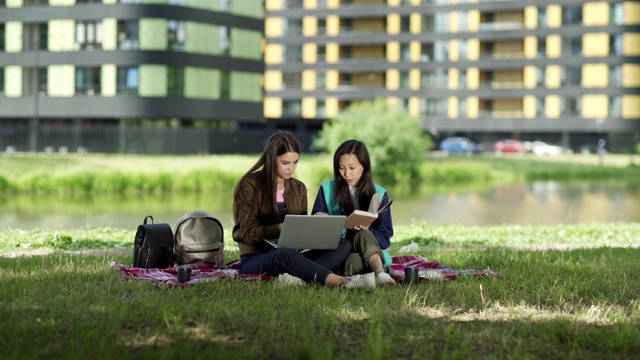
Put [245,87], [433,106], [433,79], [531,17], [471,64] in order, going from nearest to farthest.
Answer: [245,87] → [531,17] → [471,64] → [433,106] → [433,79]

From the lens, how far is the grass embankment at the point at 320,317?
591 centimetres

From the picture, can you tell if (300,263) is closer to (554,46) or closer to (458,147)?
(458,147)

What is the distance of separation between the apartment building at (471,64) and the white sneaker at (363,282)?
2432 inches

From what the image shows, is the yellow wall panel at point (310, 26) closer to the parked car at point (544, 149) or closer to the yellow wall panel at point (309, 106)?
the yellow wall panel at point (309, 106)

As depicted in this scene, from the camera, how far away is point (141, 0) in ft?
149

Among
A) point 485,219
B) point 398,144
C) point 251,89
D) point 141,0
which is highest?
point 141,0

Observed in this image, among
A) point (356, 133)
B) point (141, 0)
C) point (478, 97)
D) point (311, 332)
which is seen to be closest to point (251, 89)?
point (141, 0)

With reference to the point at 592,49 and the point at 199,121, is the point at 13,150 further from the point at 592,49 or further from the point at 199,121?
the point at 592,49

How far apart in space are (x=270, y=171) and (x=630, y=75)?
62419mm

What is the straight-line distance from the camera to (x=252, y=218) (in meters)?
8.70

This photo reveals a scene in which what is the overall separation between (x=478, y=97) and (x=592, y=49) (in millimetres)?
9141

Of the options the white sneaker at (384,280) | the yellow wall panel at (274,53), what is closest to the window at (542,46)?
the yellow wall panel at (274,53)

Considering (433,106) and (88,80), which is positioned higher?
(433,106)

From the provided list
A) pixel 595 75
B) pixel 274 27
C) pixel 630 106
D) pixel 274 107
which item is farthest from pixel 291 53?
pixel 630 106
